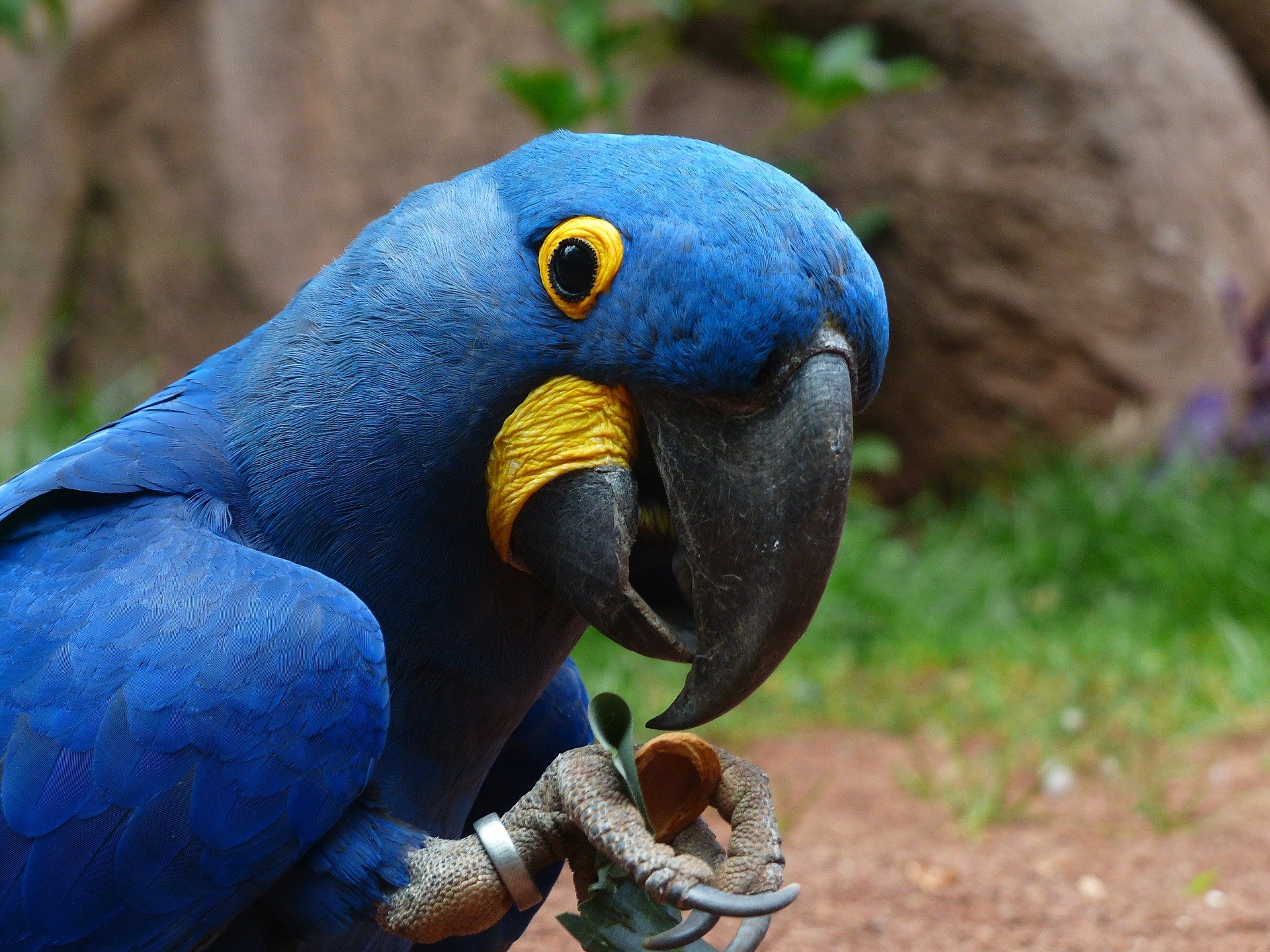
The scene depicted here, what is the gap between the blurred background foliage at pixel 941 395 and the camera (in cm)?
403

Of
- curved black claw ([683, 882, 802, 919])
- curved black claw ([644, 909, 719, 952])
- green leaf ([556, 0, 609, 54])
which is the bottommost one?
curved black claw ([644, 909, 719, 952])

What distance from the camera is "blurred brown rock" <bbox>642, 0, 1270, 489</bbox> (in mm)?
5562

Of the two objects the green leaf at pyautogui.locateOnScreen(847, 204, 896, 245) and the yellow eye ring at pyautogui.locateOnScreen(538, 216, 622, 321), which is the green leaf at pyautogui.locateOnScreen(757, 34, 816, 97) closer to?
the green leaf at pyautogui.locateOnScreen(847, 204, 896, 245)

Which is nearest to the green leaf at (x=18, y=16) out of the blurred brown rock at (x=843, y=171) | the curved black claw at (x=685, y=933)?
the blurred brown rock at (x=843, y=171)

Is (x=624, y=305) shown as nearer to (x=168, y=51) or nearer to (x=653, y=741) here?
(x=653, y=741)

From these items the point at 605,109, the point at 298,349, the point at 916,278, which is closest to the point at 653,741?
the point at 298,349

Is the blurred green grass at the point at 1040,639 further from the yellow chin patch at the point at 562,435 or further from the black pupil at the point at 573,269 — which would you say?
the black pupil at the point at 573,269

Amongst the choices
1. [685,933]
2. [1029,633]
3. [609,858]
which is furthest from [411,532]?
[1029,633]

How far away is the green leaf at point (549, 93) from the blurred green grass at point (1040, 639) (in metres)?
1.78

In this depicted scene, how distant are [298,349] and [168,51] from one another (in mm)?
3712

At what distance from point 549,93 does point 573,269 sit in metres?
3.15

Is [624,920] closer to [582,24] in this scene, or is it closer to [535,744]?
[535,744]

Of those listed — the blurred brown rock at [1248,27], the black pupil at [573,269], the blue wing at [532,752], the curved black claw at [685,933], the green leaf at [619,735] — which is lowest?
the blurred brown rock at [1248,27]

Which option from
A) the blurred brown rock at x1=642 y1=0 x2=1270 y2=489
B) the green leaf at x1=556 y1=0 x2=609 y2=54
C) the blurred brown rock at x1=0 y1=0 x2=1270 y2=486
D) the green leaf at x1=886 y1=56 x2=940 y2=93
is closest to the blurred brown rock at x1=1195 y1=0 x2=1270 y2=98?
the blurred brown rock at x1=0 y1=0 x2=1270 y2=486
